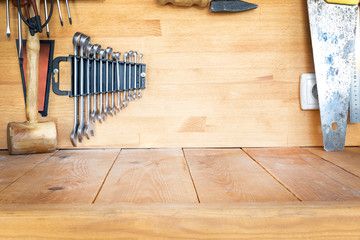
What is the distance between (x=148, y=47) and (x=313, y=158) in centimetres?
63

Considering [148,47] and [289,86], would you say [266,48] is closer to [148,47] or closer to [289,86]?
[289,86]

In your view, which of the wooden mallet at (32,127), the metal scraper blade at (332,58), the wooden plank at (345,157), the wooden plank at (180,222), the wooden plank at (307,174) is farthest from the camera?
the metal scraper blade at (332,58)

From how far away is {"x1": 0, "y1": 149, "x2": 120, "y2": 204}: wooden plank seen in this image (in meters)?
0.67

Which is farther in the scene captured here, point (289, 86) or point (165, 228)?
point (289, 86)

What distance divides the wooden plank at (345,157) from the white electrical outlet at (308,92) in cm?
15

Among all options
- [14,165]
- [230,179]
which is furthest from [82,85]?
[230,179]

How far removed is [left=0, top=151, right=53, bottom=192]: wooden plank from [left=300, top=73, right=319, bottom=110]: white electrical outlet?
0.86 metres

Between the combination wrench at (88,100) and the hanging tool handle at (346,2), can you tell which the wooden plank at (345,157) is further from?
the combination wrench at (88,100)

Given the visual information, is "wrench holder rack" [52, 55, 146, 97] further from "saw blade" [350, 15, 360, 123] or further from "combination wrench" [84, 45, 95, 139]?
"saw blade" [350, 15, 360, 123]

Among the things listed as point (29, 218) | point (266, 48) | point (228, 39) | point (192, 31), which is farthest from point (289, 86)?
point (29, 218)

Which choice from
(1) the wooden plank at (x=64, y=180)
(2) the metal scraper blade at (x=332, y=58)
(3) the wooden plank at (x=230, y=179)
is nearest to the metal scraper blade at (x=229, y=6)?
(2) the metal scraper blade at (x=332, y=58)

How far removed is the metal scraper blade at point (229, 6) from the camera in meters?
1.11

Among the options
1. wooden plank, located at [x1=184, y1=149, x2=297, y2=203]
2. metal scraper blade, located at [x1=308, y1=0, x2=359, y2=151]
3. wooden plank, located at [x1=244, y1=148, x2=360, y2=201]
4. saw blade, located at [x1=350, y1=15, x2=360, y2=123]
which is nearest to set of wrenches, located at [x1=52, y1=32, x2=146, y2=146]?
wooden plank, located at [x1=184, y1=149, x2=297, y2=203]

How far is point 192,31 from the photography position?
3.73 ft
